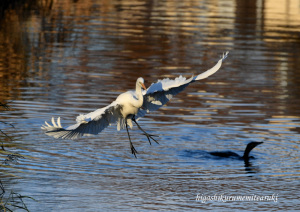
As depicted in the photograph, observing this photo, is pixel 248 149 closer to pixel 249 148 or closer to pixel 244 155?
pixel 249 148

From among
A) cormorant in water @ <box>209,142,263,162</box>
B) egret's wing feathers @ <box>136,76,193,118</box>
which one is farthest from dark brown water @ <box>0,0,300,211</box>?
egret's wing feathers @ <box>136,76,193,118</box>

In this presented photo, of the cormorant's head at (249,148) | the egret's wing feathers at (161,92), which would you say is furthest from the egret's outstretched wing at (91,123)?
the cormorant's head at (249,148)

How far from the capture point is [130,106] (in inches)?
438

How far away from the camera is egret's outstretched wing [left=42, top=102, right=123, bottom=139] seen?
1027 cm

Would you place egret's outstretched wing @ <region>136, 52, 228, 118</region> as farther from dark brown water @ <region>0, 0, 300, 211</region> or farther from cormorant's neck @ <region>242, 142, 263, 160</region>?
cormorant's neck @ <region>242, 142, 263, 160</region>

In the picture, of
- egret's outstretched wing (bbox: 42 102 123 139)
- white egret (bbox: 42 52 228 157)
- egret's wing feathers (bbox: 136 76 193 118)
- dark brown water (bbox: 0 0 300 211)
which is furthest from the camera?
egret's wing feathers (bbox: 136 76 193 118)

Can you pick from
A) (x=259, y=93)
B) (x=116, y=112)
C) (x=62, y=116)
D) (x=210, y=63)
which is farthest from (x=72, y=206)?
(x=210, y=63)

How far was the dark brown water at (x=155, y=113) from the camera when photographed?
34.2ft

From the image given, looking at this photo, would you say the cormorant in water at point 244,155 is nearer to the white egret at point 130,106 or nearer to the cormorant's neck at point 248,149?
the cormorant's neck at point 248,149

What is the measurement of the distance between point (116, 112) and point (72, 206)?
234cm

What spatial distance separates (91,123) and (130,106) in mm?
630

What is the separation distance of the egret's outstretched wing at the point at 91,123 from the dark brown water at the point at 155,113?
0.66m

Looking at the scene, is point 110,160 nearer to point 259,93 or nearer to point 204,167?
point 204,167

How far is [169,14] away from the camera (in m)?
40.3
